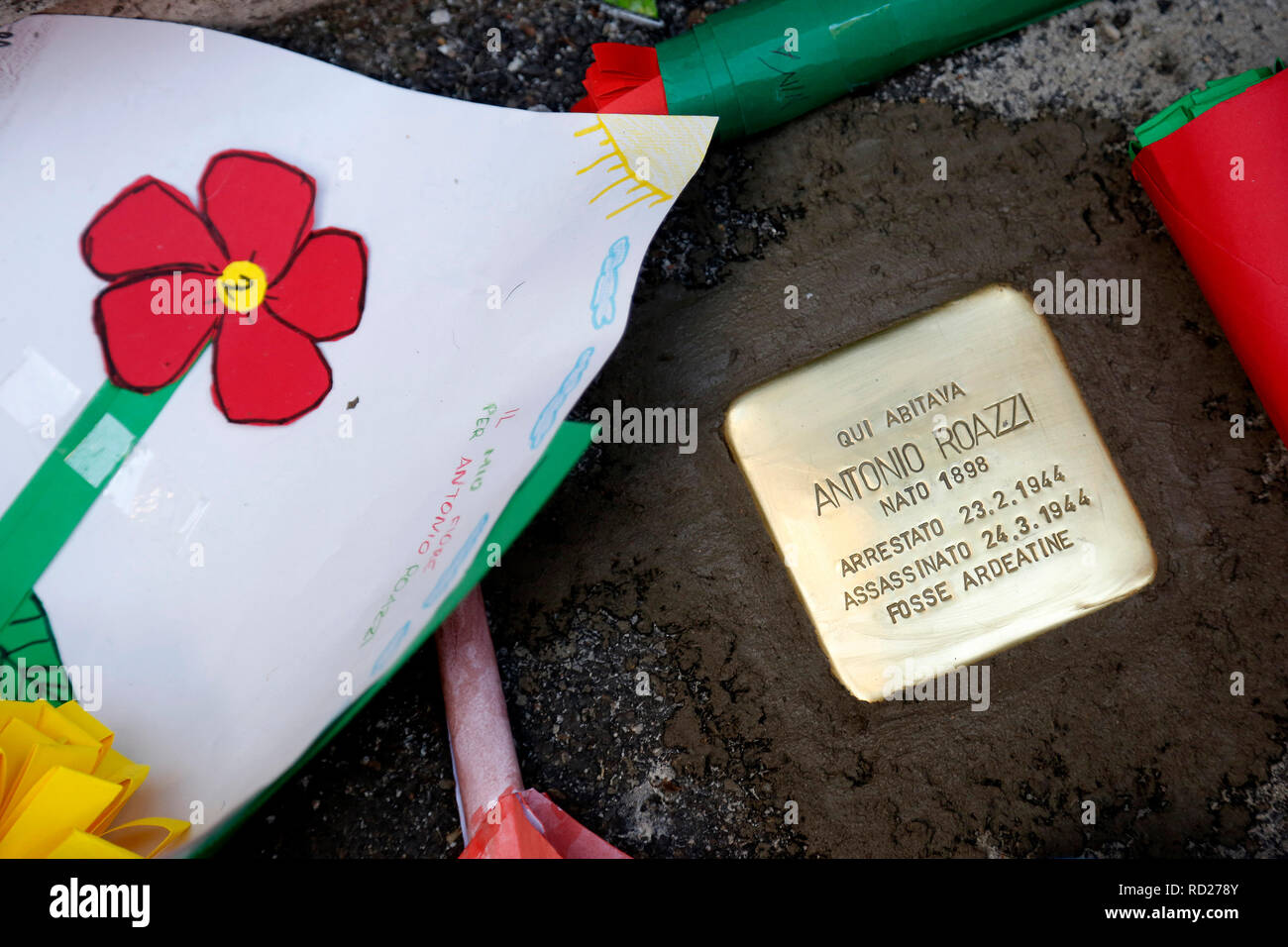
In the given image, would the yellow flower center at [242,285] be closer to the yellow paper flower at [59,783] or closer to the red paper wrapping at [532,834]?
the yellow paper flower at [59,783]

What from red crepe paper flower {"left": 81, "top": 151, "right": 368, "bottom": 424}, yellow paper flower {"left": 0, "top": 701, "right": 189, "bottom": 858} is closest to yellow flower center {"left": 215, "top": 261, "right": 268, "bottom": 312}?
red crepe paper flower {"left": 81, "top": 151, "right": 368, "bottom": 424}

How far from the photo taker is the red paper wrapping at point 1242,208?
117cm

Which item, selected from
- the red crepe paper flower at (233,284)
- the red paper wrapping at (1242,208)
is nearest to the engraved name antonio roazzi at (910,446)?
the red paper wrapping at (1242,208)

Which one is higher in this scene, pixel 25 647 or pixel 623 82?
pixel 623 82

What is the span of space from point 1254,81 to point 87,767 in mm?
1796

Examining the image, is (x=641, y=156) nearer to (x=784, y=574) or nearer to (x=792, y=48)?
(x=792, y=48)

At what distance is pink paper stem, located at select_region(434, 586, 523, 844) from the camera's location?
1216 millimetres

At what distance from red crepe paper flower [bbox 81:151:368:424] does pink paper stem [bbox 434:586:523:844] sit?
47 cm

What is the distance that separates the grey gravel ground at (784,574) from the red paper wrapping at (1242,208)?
83 mm

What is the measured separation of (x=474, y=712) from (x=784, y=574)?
1.77 ft

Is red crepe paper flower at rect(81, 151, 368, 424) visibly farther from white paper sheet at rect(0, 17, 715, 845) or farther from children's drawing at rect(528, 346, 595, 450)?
children's drawing at rect(528, 346, 595, 450)

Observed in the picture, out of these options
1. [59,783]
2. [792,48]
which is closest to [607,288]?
[792,48]

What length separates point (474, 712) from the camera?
1236 mm

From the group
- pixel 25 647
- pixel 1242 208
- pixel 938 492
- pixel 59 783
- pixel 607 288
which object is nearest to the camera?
pixel 59 783
